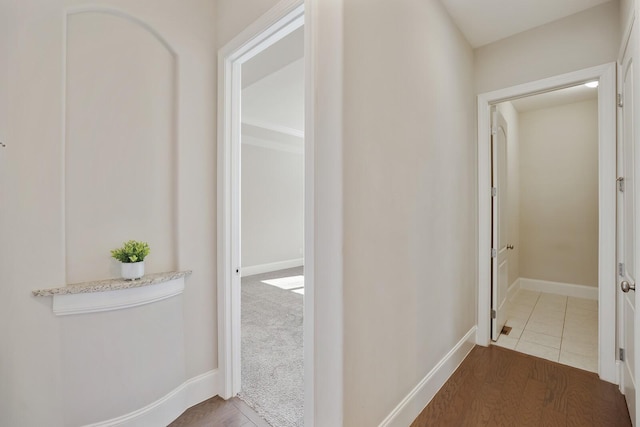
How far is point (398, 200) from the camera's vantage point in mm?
1604

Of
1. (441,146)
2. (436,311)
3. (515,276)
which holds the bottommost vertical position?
(515,276)

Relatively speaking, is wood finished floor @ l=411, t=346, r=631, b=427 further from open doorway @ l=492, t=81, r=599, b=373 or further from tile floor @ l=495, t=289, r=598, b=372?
open doorway @ l=492, t=81, r=599, b=373


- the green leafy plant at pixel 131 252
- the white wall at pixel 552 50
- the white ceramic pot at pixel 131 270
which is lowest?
the white ceramic pot at pixel 131 270

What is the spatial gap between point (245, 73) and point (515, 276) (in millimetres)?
4681

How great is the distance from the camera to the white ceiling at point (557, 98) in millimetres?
3676

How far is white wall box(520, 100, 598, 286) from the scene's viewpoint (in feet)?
13.1

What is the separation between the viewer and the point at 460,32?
99.3 inches

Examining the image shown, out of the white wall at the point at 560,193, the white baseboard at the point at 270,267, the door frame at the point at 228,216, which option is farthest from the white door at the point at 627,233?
the white baseboard at the point at 270,267

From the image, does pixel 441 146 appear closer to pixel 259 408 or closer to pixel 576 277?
pixel 259 408

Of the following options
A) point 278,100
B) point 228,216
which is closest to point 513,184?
point 278,100

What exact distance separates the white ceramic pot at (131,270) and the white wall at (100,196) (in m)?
0.15

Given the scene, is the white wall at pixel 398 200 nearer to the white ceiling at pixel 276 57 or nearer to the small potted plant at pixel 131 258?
the white ceiling at pixel 276 57

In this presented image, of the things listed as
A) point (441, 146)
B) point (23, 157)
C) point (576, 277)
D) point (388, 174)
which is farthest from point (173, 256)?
point (576, 277)

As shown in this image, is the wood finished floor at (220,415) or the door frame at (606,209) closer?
the wood finished floor at (220,415)
